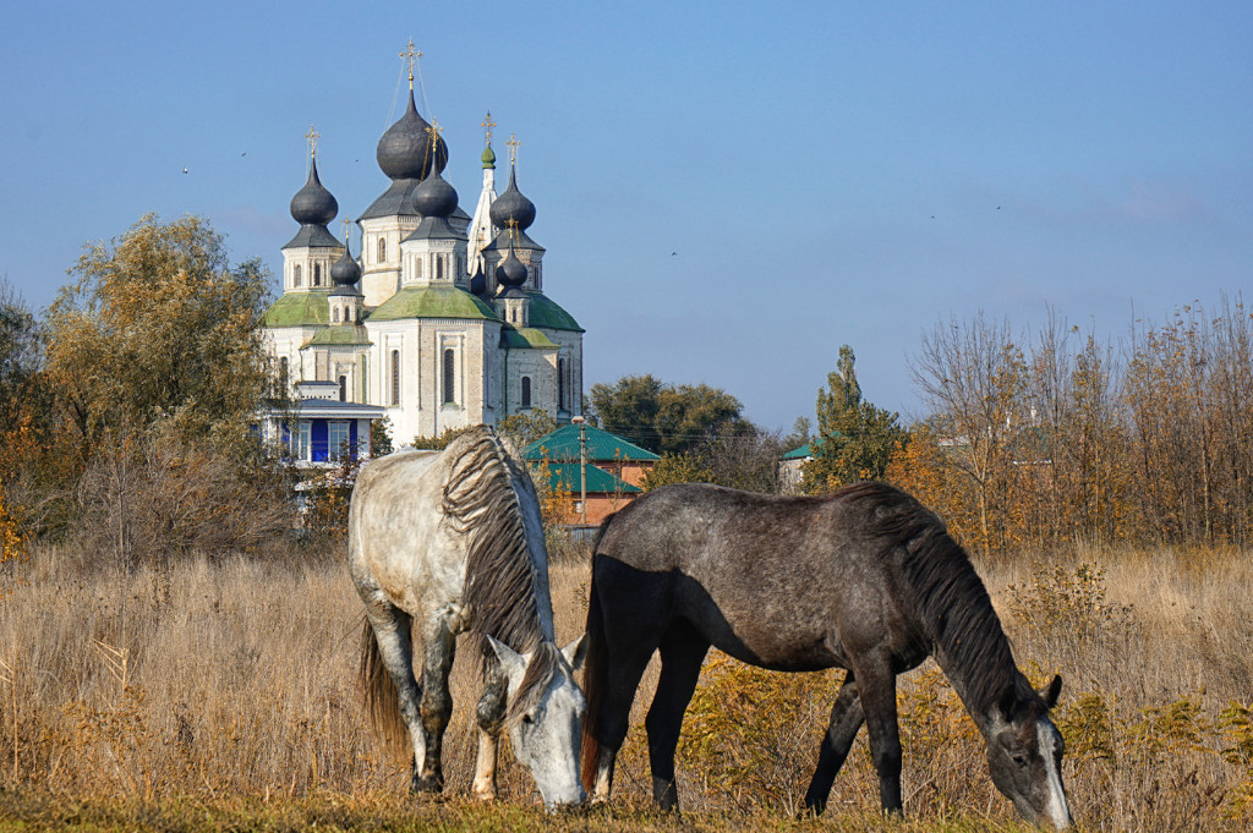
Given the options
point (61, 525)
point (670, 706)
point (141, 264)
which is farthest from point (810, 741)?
point (141, 264)

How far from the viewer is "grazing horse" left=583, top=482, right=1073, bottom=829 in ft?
17.9

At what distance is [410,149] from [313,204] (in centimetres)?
806

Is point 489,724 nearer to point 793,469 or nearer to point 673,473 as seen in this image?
point 673,473

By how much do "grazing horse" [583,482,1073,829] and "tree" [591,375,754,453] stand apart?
87.8m

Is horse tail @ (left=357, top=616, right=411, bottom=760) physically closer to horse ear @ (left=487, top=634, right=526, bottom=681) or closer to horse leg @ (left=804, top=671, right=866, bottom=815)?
horse ear @ (left=487, top=634, right=526, bottom=681)

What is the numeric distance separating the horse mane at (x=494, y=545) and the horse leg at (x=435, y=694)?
0.93 feet

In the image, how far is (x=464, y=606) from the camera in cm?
609

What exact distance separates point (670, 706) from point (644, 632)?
15.7 inches

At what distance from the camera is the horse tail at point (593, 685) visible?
6453mm

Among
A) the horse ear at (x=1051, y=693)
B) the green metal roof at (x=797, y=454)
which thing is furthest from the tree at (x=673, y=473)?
the green metal roof at (x=797, y=454)

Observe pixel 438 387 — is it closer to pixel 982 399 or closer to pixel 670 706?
pixel 982 399

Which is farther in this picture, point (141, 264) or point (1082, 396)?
point (141, 264)

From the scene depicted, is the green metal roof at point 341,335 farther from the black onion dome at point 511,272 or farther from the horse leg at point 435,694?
the horse leg at point 435,694

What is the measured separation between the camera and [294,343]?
89625 millimetres
